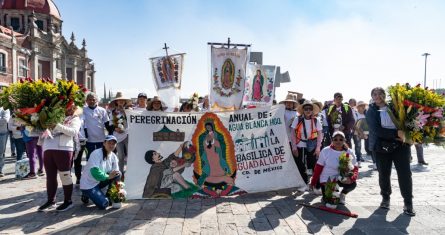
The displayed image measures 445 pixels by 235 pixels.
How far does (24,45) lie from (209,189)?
162ft

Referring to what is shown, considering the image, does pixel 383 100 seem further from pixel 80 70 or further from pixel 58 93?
pixel 80 70

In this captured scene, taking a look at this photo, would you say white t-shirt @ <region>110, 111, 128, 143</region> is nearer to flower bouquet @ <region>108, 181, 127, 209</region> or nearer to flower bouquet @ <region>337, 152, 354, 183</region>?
flower bouquet @ <region>108, 181, 127, 209</region>

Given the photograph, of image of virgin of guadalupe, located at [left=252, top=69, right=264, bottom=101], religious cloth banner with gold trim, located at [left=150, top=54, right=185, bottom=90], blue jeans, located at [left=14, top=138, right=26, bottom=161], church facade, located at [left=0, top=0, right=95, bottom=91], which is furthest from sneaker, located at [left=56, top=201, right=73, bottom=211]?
church facade, located at [left=0, top=0, right=95, bottom=91]

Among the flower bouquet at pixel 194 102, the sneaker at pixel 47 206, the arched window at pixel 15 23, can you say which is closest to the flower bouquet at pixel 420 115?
the flower bouquet at pixel 194 102

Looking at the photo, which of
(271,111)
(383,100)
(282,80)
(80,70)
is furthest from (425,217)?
(80,70)

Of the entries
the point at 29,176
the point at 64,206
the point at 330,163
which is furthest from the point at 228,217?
the point at 29,176

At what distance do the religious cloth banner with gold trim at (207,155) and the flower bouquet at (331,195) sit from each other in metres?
1.03

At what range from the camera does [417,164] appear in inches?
416

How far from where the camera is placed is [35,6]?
184 ft

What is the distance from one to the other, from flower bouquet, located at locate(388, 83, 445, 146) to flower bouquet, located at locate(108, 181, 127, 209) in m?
4.17

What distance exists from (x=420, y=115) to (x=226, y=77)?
3.51 metres

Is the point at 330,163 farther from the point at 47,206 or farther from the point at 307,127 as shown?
the point at 47,206

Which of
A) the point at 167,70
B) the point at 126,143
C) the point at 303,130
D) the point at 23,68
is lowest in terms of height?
the point at 126,143

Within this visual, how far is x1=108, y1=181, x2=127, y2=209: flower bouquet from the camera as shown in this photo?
5671 millimetres
